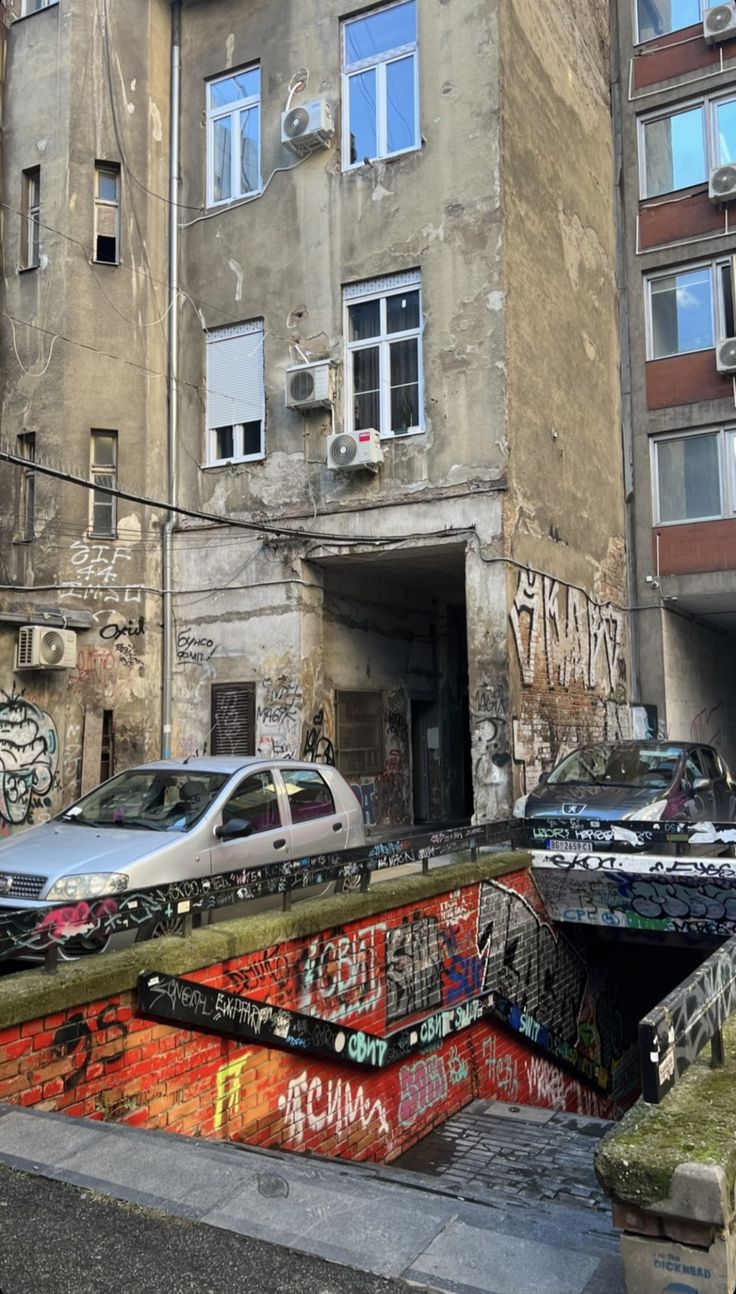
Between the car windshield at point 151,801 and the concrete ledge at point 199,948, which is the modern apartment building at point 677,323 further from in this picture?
the car windshield at point 151,801

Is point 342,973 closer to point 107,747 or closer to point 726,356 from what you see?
point 107,747

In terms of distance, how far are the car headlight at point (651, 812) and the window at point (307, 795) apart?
308 cm

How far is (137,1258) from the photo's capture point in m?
2.99

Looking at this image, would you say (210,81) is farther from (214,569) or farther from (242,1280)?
(242,1280)

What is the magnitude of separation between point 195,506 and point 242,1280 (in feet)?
41.5

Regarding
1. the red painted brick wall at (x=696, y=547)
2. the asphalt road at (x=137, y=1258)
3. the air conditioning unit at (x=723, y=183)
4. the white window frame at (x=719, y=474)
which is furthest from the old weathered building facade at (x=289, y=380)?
the asphalt road at (x=137, y=1258)

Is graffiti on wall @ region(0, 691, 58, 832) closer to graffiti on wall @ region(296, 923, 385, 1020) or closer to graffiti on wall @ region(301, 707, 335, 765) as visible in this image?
graffiti on wall @ region(301, 707, 335, 765)

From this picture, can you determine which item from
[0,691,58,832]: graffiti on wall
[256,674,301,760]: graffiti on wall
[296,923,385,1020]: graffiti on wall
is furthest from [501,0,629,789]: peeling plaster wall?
[0,691,58,832]: graffiti on wall

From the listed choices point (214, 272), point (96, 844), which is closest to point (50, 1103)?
point (96, 844)

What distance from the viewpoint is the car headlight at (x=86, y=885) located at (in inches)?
245

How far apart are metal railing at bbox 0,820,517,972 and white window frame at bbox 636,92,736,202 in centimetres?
1459

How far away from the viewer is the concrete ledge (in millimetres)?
4492

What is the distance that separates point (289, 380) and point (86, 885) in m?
9.16

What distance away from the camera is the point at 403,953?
784 cm
